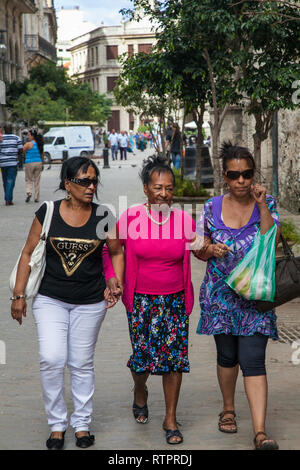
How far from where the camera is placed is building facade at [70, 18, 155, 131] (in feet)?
317

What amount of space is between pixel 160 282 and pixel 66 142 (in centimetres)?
3818

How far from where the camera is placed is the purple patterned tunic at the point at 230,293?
420 centimetres

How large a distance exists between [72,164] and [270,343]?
271 cm

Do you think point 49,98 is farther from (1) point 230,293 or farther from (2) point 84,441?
(2) point 84,441

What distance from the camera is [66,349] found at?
4.18m

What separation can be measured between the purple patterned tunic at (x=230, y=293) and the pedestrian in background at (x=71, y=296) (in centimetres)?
51

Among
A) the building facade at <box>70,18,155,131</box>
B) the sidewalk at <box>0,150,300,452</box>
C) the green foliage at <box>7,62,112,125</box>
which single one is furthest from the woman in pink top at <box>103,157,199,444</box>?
the building facade at <box>70,18,155,131</box>

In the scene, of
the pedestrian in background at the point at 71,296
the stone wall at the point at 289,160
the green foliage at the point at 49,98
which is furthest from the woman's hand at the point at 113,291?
the green foliage at the point at 49,98

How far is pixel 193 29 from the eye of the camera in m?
11.4

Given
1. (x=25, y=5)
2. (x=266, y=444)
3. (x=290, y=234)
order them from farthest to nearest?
(x=25, y=5) → (x=290, y=234) → (x=266, y=444)

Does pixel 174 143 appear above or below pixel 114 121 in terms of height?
below

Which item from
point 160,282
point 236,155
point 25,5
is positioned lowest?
point 160,282

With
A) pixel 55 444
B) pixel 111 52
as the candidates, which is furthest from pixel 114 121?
pixel 55 444

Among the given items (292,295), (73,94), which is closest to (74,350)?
(292,295)
